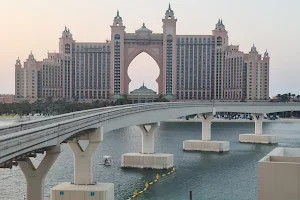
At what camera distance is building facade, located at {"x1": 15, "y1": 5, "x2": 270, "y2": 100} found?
616ft

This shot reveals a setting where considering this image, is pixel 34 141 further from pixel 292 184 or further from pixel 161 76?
pixel 161 76

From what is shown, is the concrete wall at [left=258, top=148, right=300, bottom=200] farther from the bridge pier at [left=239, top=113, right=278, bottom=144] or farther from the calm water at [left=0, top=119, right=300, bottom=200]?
the bridge pier at [left=239, top=113, right=278, bottom=144]

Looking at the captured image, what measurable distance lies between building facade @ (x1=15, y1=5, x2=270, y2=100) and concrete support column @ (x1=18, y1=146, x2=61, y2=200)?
6264 inches

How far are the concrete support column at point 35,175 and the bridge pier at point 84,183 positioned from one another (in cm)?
596

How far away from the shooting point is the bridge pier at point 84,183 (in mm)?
34469

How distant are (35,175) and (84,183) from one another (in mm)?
7903

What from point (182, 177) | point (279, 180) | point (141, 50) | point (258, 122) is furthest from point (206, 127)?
point (141, 50)

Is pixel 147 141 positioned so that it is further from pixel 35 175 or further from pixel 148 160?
pixel 35 175

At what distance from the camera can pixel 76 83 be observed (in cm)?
19950

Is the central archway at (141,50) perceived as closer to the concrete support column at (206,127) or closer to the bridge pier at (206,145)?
the concrete support column at (206,127)

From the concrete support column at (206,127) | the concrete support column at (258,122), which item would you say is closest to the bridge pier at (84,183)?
the concrete support column at (206,127)

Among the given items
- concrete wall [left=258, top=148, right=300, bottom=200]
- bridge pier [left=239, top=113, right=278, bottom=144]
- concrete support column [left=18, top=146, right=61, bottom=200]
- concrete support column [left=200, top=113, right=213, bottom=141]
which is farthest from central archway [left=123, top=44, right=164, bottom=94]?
concrete wall [left=258, top=148, right=300, bottom=200]

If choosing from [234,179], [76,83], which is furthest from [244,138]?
[76,83]

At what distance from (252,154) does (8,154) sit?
52805 millimetres
